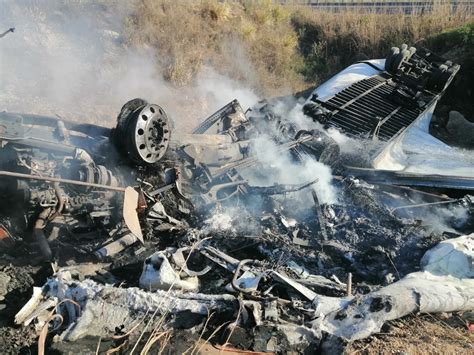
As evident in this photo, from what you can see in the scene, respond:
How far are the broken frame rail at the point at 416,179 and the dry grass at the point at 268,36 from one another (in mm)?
5579

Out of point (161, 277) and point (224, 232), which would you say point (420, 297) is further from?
point (161, 277)

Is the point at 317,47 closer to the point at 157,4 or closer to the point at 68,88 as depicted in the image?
the point at 157,4

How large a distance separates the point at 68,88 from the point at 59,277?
233 inches

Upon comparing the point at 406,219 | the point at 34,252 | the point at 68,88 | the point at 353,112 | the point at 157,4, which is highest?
the point at 157,4

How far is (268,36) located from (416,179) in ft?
26.4

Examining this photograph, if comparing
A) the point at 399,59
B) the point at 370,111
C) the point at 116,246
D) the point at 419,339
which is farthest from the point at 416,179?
the point at 116,246

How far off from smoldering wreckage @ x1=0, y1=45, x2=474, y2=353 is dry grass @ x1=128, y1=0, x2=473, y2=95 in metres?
4.58

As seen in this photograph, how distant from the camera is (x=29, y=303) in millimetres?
3611

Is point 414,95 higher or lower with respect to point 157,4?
lower

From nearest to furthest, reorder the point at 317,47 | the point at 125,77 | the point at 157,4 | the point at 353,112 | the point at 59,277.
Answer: the point at 59,277
the point at 353,112
the point at 125,77
the point at 157,4
the point at 317,47

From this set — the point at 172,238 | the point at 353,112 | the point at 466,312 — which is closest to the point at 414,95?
the point at 353,112

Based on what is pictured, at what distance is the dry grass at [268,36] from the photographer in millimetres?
10633

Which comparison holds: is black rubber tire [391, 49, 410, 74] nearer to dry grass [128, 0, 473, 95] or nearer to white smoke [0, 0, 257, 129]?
dry grass [128, 0, 473, 95]

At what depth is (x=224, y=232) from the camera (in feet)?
16.7
